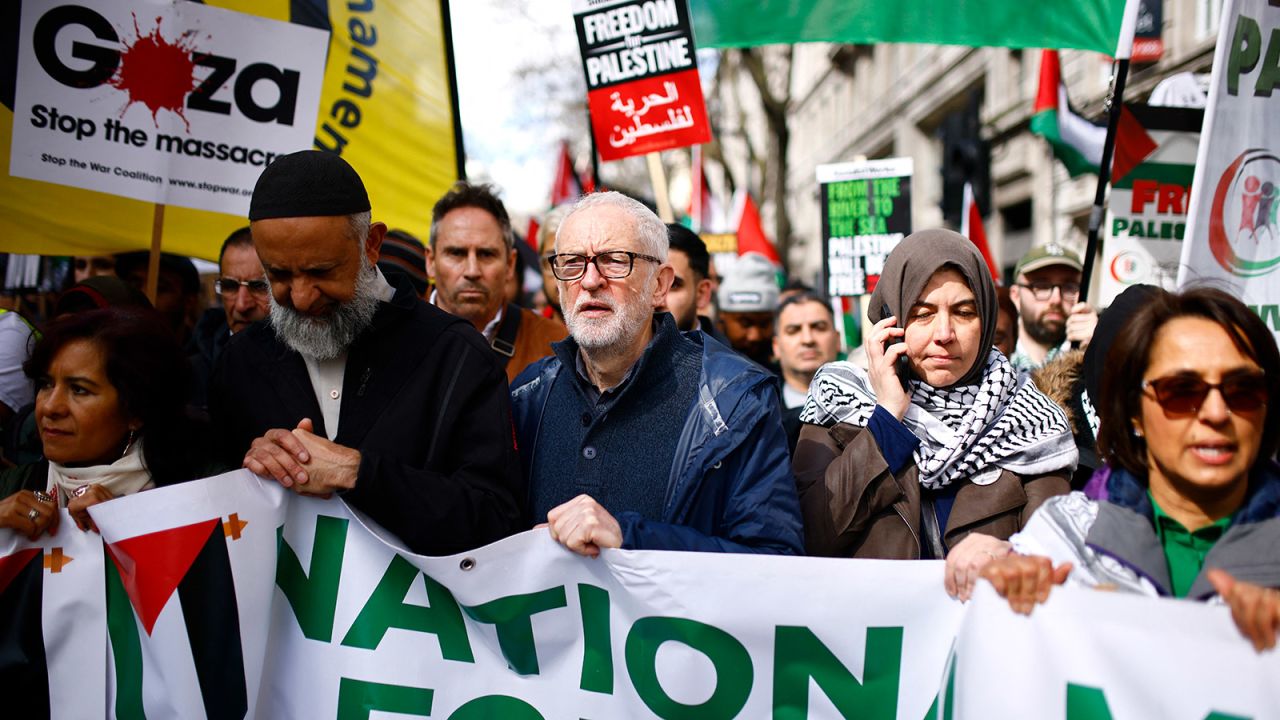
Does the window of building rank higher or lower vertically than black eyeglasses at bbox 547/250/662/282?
higher

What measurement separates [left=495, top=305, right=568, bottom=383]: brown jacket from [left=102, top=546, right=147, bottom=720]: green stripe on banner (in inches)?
72.6

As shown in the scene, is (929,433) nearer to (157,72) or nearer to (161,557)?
(161,557)

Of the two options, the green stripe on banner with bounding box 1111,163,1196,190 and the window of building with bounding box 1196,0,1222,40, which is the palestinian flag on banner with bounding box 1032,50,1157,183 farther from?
the window of building with bounding box 1196,0,1222,40

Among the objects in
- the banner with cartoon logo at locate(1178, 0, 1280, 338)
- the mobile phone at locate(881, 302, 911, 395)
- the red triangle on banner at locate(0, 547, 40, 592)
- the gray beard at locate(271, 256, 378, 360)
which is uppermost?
the banner with cartoon logo at locate(1178, 0, 1280, 338)

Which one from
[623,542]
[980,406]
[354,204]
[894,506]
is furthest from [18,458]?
[980,406]

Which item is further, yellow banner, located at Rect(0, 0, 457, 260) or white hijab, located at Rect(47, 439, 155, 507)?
yellow banner, located at Rect(0, 0, 457, 260)

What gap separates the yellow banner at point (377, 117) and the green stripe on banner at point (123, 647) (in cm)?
219

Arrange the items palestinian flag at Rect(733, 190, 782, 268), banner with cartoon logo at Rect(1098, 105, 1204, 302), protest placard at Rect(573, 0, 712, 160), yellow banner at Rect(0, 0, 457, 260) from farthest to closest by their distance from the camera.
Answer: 1. palestinian flag at Rect(733, 190, 782, 268)
2. banner with cartoon logo at Rect(1098, 105, 1204, 302)
3. protest placard at Rect(573, 0, 712, 160)
4. yellow banner at Rect(0, 0, 457, 260)

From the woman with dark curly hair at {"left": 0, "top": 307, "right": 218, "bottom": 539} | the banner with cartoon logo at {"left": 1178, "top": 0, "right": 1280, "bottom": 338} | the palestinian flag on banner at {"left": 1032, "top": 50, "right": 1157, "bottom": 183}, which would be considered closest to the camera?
the woman with dark curly hair at {"left": 0, "top": 307, "right": 218, "bottom": 539}

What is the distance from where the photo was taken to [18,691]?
2447 mm

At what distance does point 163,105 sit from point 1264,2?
13.5ft

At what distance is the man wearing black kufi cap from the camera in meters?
2.43

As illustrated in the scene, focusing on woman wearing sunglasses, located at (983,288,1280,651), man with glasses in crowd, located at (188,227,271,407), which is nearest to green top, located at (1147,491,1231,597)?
woman wearing sunglasses, located at (983,288,1280,651)

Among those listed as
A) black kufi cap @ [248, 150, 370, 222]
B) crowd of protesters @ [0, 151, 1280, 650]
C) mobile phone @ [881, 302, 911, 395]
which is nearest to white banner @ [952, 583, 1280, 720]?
crowd of protesters @ [0, 151, 1280, 650]
